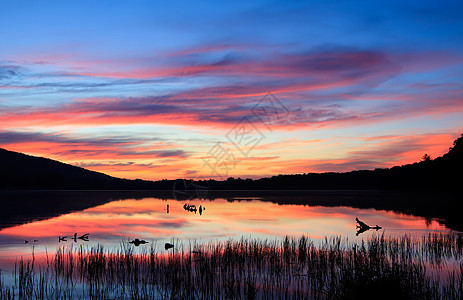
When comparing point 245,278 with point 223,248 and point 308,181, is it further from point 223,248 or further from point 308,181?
point 308,181

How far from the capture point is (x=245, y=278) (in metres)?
13.4

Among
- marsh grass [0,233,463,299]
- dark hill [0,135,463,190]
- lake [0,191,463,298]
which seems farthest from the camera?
dark hill [0,135,463,190]

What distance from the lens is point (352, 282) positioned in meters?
10.1

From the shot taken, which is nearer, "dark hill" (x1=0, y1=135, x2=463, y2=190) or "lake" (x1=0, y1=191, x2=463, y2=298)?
"lake" (x1=0, y1=191, x2=463, y2=298)

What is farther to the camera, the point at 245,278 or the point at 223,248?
the point at 223,248

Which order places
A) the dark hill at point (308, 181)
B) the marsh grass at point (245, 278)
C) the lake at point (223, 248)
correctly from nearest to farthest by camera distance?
the marsh grass at point (245, 278) → the lake at point (223, 248) → the dark hill at point (308, 181)

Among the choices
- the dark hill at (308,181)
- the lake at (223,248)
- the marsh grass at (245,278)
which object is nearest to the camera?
the marsh grass at (245,278)

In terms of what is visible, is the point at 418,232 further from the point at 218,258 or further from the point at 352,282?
the point at 352,282

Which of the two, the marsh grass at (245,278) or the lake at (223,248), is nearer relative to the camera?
the marsh grass at (245,278)

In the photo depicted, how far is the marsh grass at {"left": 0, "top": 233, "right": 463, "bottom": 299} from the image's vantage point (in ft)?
34.1

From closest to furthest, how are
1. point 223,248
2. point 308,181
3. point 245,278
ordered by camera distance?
point 245,278, point 223,248, point 308,181

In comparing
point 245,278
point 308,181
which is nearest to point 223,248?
point 245,278

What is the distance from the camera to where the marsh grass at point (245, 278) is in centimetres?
1041

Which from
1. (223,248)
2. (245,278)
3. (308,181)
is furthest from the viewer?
(308,181)
